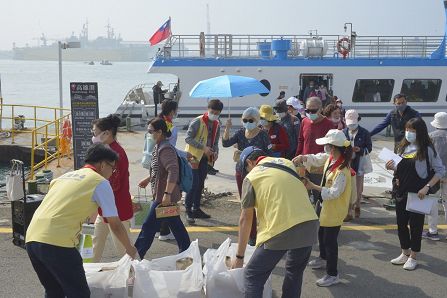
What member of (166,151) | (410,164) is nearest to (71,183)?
(166,151)

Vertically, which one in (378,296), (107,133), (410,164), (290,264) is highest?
(107,133)

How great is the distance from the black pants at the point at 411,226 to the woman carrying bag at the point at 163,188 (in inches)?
90.4

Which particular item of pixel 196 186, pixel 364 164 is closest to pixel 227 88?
pixel 196 186

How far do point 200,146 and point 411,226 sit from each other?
290 centimetres

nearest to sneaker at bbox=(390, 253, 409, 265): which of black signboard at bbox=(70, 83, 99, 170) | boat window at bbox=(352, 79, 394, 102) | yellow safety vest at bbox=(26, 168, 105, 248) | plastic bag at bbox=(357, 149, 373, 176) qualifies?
plastic bag at bbox=(357, 149, 373, 176)

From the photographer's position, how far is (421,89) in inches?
650

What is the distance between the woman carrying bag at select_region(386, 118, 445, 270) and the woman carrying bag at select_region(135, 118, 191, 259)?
2337mm

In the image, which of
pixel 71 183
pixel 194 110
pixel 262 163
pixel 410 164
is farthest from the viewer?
pixel 194 110

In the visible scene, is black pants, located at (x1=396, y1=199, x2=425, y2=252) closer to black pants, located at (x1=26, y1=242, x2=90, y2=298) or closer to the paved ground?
the paved ground

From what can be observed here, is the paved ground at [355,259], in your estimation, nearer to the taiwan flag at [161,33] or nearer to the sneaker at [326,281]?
the sneaker at [326,281]

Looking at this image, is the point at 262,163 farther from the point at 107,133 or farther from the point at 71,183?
the point at 107,133

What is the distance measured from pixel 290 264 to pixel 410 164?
224cm

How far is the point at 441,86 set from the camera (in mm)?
16422

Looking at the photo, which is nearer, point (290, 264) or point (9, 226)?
point (290, 264)
